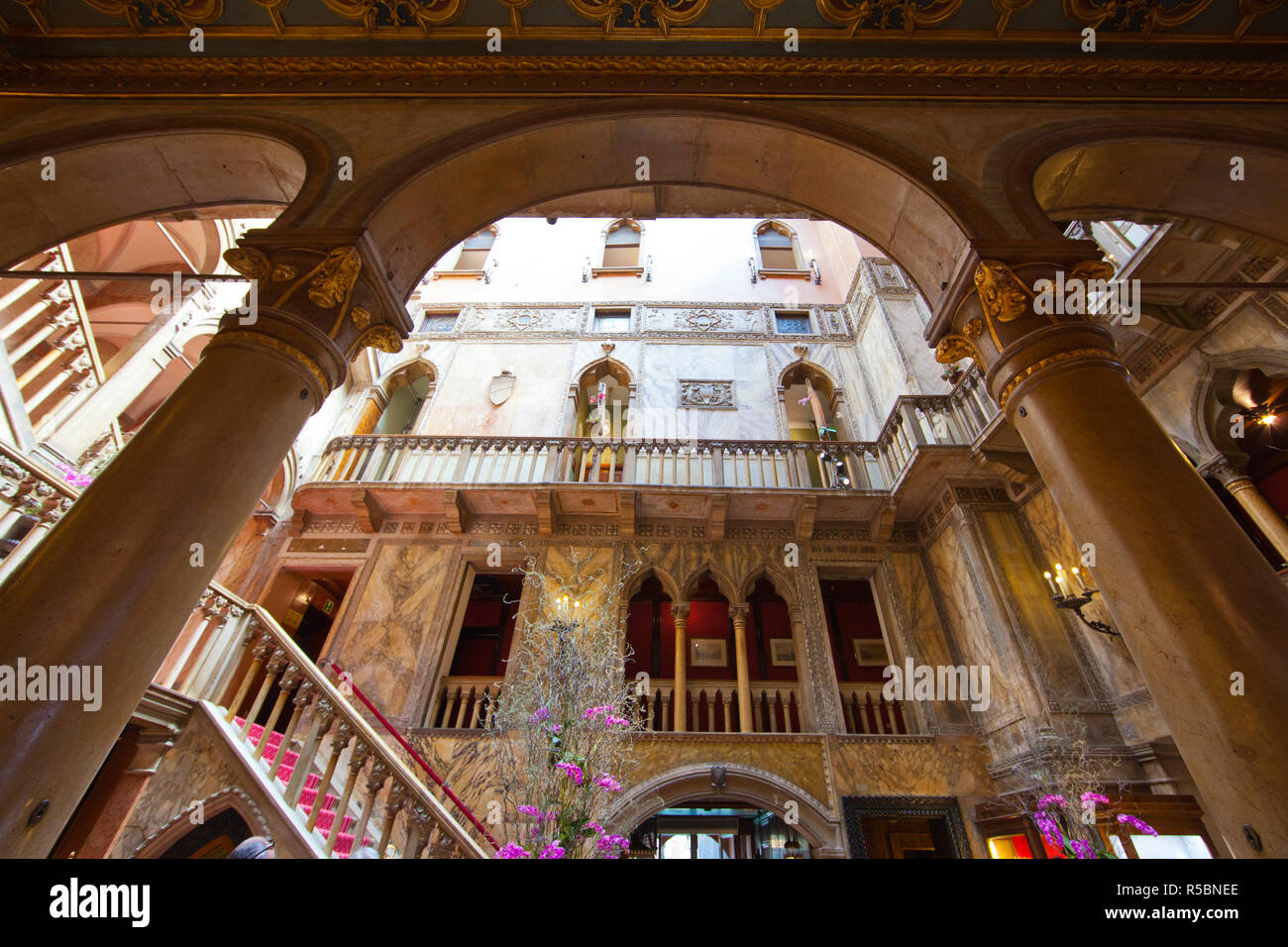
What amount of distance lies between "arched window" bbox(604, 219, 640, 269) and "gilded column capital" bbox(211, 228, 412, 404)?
10140 mm

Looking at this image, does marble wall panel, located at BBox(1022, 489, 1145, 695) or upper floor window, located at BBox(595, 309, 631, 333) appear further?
upper floor window, located at BBox(595, 309, 631, 333)

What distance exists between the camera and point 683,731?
6.50m

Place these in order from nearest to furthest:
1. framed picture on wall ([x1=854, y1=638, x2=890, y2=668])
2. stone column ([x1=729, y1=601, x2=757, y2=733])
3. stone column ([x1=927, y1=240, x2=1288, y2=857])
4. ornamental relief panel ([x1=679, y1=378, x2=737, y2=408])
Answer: stone column ([x1=927, y1=240, x2=1288, y2=857]), stone column ([x1=729, y1=601, x2=757, y2=733]), framed picture on wall ([x1=854, y1=638, x2=890, y2=668]), ornamental relief panel ([x1=679, y1=378, x2=737, y2=408])

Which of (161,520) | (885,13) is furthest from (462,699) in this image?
(885,13)

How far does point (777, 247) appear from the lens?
1334 centimetres

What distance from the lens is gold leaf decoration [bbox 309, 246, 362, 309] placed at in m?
2.95

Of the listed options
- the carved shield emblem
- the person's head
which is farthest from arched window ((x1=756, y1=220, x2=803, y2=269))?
A: the person's head

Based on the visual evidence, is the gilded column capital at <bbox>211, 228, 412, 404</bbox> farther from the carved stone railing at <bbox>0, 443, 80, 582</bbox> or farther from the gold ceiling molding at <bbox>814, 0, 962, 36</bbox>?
the gold ceiling molding at <bbox>814, 0, 962, 36</bbox>

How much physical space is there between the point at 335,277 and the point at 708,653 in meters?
7.86

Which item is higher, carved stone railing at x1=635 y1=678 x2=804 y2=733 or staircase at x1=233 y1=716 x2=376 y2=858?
carved stone railing at x1=635 y1=678 x2=804 y2=733

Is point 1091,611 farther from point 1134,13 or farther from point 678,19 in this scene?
point 678,19

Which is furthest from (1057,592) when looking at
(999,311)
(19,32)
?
(19,32)

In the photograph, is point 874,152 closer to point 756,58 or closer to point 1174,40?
point 756,58

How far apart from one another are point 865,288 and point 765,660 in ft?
23.5
